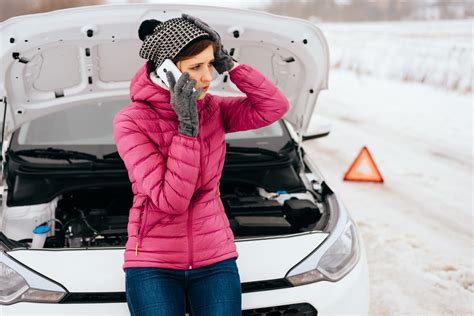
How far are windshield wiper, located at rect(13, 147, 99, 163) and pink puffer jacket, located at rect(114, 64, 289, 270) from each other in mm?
1228

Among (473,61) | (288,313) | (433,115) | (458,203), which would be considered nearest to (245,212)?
(288,313)

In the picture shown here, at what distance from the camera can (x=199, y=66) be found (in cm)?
203

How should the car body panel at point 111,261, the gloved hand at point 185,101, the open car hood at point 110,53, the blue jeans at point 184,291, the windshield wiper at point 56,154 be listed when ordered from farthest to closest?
1. the windshield wiper at point 56,154
2. the open car hood at point 110,53
3. the car body panel at point 111,261
4. the blue jeans at point 184,291
5. the gloved hand at point 185,101

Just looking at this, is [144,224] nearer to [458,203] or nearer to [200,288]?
[200,288]

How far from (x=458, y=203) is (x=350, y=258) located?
3287 mm

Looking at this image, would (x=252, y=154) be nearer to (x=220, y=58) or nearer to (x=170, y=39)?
(x=220, y=58)

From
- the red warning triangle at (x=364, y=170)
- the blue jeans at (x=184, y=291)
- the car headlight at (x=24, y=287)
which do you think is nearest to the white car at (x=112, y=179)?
the car headlight at (x=24, y=287)

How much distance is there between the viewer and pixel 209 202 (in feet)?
7.25

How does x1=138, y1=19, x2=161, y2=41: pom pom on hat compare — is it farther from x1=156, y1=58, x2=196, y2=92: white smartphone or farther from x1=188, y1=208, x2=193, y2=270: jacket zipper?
x1=188, y1=208, x2=193, y2=270: jacket zipper

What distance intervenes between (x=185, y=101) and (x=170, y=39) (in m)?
0.26

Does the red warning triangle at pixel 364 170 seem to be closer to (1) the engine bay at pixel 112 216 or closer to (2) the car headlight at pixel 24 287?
(1) the engine bay at pixel 112 216

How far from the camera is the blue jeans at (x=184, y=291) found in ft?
6.60

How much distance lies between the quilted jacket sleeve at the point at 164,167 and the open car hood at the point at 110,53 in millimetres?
847

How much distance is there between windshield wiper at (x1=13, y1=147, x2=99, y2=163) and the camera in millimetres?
3270
